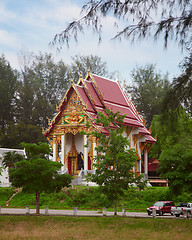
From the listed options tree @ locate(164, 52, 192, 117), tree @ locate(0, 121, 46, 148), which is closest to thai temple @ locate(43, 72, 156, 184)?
tree @ locate(0, 121, 46, 148)

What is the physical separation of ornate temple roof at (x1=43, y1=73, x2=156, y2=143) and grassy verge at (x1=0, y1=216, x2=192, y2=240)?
62.6 feet

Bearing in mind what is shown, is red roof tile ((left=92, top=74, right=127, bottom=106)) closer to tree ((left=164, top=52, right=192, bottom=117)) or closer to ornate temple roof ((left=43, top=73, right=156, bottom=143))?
ornate temple roof ((left=43, top=73, right=156, bottom=143))

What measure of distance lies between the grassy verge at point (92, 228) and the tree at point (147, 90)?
44892 millimetres

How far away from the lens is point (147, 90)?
7069 centimetres

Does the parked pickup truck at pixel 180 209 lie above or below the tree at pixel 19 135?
below

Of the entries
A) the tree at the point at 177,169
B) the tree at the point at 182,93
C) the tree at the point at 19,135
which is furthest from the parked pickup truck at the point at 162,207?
the tree at the point at 19,135

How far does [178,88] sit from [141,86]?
58.2 meters

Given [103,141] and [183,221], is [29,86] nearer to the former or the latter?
[103,141]

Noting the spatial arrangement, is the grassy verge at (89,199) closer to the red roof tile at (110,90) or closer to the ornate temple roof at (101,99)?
the ornate temple roof at (101,99)

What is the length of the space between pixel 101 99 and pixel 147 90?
25478 millimetres

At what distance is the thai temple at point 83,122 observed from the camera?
44125 mm

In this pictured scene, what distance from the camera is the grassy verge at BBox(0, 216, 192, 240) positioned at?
2225cm

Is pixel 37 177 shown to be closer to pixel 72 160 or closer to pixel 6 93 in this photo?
pixel 72 160

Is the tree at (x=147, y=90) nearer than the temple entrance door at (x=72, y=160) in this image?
No
